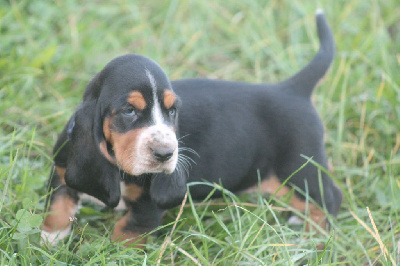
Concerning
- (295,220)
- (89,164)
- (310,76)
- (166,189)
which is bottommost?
(295,220)

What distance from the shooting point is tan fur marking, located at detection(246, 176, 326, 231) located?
168 inches

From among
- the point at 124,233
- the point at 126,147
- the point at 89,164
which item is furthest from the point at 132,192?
the point at 126,147

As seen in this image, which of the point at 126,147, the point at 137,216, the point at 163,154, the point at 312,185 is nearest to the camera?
the point at 163,154

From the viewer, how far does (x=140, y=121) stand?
341 cm

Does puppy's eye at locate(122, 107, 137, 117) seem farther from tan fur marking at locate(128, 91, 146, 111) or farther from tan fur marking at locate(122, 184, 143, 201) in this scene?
tan fur marking at locate(122, 184, 143, 201)

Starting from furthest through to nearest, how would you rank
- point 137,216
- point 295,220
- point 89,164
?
point 295,220 → point 137,216 → point 89,164

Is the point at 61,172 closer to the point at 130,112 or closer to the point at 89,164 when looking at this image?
the point at 89,164

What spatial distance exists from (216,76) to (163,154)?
9.96 feet

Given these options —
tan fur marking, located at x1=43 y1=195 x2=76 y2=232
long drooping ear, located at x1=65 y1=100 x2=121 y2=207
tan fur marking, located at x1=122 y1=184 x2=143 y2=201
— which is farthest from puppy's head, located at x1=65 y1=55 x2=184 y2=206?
tan fur marking, located at x1=43 y1=195 x2=76 y2=232

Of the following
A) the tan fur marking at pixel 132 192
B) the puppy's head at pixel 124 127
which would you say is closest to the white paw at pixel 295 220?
the tan fur marking at pixel 132 192

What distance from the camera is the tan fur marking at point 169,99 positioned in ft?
11.4

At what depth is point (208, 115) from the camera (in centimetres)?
404

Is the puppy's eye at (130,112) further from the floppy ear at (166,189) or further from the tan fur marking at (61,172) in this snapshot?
the tan fur marking at (61,172)

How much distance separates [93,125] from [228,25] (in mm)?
3736
